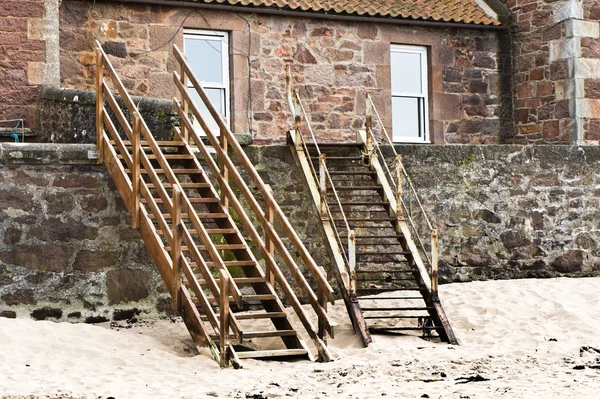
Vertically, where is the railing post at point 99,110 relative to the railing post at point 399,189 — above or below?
above

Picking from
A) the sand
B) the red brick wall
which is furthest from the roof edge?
the sand

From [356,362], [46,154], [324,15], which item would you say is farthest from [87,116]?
[324,15]

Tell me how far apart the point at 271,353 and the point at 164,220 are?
1.48 meters

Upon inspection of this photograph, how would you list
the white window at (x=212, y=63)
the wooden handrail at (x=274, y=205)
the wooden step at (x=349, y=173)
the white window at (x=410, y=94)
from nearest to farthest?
the wooden handrail at (x=274, y=205)
the wooden step at (x=349, y=173)
the white window at (x=212, y=63)
the white window at (x=410, y=94)

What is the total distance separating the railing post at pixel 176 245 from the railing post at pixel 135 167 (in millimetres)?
791

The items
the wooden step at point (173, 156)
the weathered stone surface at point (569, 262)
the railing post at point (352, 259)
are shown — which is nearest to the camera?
the railing post at point (352, 259)

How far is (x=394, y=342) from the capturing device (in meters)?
10.6

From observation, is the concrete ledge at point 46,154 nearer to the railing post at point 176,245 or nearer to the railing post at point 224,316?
the railing post at point 176,245

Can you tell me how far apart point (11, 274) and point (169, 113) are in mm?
2327

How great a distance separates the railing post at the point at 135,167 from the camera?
10322 mm

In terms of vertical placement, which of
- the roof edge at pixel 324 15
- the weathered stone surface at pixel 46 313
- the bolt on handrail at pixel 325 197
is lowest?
the weathered stone surface at pixel 46 313

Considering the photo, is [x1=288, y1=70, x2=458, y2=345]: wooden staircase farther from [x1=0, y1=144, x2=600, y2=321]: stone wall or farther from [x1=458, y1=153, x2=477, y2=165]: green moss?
[x1=458, y1=153, x2=477, y2=165]: green moss

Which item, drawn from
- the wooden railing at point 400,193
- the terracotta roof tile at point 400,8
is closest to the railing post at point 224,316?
the wooden railing at point 400,193

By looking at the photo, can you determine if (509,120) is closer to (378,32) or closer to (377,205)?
(378,32)
